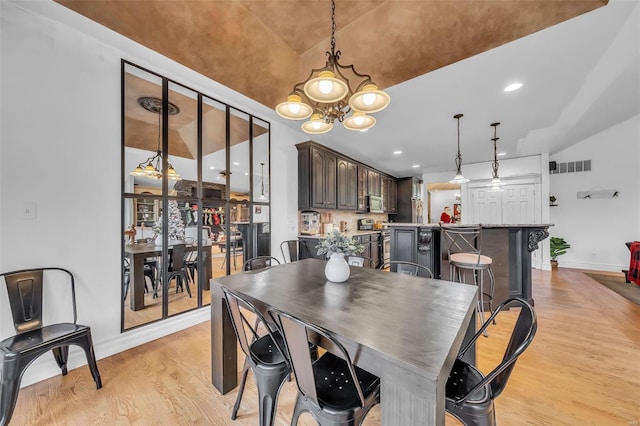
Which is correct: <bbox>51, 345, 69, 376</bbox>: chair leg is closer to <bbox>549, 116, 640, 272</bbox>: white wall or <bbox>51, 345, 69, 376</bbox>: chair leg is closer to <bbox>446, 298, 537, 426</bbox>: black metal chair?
<bbox>446, 298, 537, 426</bbox>: black metal chair

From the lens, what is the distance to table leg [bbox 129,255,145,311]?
2.42m

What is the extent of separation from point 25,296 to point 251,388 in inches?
71.1

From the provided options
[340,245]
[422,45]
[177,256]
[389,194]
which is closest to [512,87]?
[422,45]

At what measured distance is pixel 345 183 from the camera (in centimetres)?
525

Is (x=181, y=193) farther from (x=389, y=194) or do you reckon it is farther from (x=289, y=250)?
(x=389, y=194)

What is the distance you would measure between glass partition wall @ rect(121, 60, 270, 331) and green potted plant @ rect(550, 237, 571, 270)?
6.52 m

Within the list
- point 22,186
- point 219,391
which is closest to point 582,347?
point 219,391

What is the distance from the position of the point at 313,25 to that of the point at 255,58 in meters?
0.67

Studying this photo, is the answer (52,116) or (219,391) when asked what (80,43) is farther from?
(219,391)

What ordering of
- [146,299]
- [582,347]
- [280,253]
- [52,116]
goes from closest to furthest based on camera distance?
[52,116] < [582,347] < [146,299] < [280,253]

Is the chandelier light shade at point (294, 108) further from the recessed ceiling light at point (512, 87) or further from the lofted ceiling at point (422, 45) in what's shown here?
the recessed ceiling light at point (512, 87)

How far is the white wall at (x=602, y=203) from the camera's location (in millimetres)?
4871

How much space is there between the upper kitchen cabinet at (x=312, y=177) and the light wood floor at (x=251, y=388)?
2529 mm

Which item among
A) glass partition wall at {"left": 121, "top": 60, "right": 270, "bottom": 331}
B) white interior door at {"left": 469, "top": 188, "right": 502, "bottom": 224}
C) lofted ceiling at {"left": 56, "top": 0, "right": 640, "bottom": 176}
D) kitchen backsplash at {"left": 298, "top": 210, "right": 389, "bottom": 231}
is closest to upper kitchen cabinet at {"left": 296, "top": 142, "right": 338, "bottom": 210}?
kitchen backsplash at {"left": 298, "top": 210, "right": 389, "bottom": 231}
